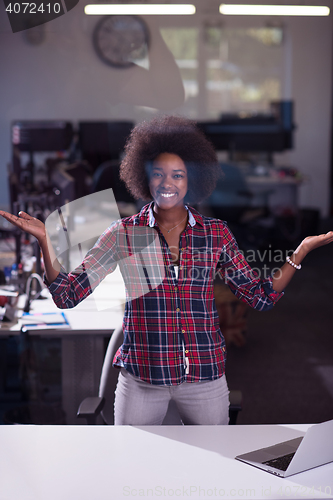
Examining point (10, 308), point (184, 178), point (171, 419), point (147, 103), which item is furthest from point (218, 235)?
point (147, 103)

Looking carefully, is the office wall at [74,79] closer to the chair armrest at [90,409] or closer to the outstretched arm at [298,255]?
the outstretched arm at [298,255]

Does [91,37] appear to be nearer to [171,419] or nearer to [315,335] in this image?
[171,419]

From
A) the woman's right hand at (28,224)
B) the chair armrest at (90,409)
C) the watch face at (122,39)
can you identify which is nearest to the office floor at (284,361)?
the chair armrest at (90,409)

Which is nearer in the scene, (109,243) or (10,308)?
(109,243)

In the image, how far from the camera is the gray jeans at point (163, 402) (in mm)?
1469

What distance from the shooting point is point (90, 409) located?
1.61 meters

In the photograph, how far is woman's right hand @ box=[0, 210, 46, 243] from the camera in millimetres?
1337

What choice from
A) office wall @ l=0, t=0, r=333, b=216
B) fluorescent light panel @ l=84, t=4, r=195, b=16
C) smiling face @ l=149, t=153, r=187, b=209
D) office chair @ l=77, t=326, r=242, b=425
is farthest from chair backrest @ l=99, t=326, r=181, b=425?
fluorescent light panel @ l=84, t=4, r=195, b=16

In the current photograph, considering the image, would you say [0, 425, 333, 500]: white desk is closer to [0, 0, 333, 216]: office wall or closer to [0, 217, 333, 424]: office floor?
[0, 217, 333, 424]: office floor

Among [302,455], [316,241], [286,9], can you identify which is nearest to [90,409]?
Result: [302,455]

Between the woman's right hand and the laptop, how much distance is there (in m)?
0.77

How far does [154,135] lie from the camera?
1608 mm

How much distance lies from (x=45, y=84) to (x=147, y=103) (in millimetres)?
800

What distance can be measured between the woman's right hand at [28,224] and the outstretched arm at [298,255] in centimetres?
71
